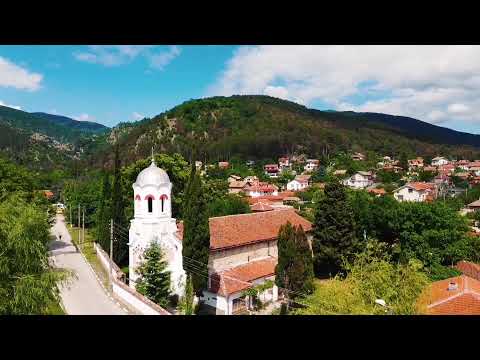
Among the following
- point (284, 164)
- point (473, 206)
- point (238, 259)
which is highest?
point (284, 164)

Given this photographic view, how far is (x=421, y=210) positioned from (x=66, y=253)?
2275 centimetres

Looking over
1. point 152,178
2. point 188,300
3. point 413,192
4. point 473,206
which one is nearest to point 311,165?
point 413,192

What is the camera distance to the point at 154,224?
18641mm

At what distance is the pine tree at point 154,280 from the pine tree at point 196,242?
1.05 metres

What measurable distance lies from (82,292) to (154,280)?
13.5 feet

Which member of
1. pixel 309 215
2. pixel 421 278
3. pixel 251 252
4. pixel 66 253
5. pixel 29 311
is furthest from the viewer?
pixel 309 215

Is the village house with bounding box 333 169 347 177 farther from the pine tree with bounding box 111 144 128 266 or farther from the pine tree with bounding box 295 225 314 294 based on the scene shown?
the pine tree with bounding box 295 225 314 294

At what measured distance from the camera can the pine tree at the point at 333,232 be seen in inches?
850

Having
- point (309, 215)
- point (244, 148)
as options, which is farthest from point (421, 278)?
point (244, 148)

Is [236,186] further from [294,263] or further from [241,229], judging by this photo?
[294,263]

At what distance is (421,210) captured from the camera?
22391mm

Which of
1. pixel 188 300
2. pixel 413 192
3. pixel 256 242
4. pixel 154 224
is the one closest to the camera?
pixel 188 300

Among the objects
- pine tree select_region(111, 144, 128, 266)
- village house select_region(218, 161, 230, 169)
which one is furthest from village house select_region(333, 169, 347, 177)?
pine tree select_region(111, 144, 128, 266)
